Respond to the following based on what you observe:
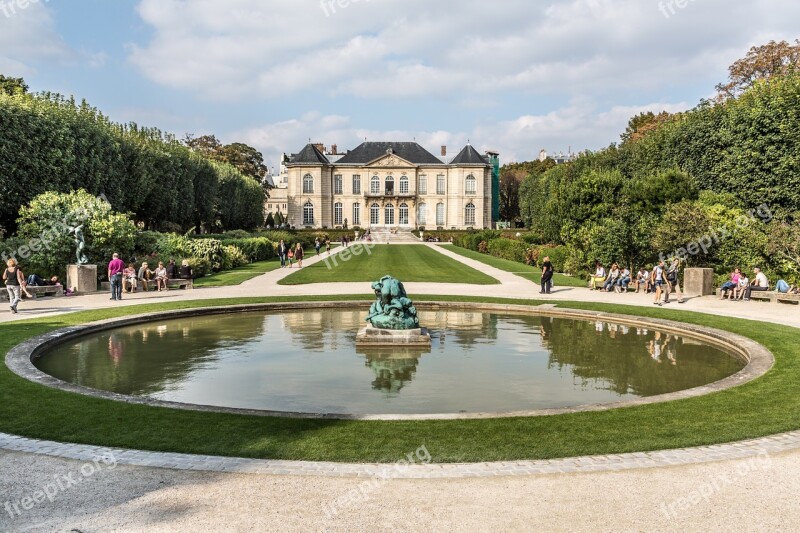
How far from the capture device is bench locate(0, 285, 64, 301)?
20969 millimetres

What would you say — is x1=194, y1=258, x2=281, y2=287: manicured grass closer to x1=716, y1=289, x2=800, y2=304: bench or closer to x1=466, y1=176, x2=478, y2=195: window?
x1=716, y1=289, x2=800, y2=304: bench

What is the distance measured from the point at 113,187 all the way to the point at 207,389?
97.4 feet

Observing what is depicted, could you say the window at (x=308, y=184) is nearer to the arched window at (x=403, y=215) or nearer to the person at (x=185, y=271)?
the arched window at (x=403, y=215)

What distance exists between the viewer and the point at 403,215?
9962 cm

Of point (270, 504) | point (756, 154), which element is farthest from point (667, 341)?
point (756, 154)

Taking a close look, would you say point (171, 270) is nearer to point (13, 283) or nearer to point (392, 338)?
point (13, 283)

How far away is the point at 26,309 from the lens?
18.5 metres

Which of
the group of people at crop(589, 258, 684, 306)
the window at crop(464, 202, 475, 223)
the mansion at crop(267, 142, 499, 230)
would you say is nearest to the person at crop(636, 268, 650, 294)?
the group of people at crop(589, 258, 684, 306)

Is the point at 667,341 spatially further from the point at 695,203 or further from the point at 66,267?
the point at 66,267

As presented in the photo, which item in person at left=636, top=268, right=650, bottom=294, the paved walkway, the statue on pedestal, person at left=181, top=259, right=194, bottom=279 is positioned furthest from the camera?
person at left=181, top=259, right=194, bottom=279

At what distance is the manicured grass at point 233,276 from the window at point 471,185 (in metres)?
64.7

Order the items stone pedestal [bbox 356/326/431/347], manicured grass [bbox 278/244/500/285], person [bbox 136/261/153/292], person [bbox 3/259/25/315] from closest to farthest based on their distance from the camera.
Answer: stone pedestal [bbox 356/326/431/347], person [bbox 3/259/25/315], person [bbox 136/261/153/292], manicured grass [bbox 278/244/500/285]

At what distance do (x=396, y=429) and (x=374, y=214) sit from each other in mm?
92106

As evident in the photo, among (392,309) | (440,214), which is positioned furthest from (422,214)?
(392,309)
